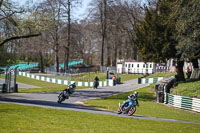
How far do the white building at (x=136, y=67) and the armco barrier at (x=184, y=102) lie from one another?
1031 inches

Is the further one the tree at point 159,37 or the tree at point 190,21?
the tree at point 159,37

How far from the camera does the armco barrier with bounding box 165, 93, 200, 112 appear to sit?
70.8 ft

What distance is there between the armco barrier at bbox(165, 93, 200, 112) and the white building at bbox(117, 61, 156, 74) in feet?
85.9

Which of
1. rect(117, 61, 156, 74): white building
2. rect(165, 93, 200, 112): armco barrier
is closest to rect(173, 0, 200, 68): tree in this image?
rect(165, 93, 200, 112): armco barrier

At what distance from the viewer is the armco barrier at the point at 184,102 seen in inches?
850

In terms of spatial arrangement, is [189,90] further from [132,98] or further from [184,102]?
[132,98]

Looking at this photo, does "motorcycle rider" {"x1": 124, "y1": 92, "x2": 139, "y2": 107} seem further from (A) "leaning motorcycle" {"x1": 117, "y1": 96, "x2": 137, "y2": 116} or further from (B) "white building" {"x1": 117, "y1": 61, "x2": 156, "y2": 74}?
(B) "white building" {"x1": 117, "y1": 61, "x2": 156, "y2": 74}

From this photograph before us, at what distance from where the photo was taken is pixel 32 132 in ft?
31.0

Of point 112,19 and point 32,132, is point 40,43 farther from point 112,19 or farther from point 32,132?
point 32,132

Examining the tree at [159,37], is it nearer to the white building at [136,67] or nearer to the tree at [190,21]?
the tree at [190,21]

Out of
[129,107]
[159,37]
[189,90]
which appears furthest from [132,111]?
[159,37]

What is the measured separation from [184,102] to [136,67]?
30.4m

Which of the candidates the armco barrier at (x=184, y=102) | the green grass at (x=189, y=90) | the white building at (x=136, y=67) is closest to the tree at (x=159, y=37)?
the green grass at (x=189, y=90)

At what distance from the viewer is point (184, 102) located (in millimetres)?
22781
